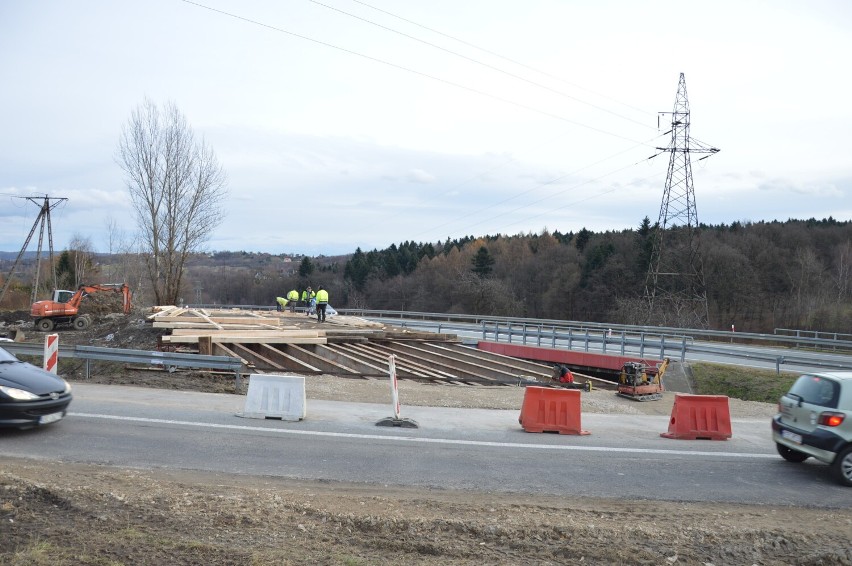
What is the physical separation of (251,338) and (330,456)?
11.7m

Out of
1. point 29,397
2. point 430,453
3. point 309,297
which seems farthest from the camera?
point 309,297

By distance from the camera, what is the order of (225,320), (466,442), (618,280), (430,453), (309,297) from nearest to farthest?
(430,453)
(466,442)
(225,320)
(309,297)
(618,280)

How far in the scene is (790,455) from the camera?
10469 mm

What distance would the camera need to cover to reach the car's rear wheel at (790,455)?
10.4 meters

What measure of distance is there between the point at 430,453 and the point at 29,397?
583 centimetres

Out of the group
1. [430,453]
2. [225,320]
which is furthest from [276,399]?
[225,320]

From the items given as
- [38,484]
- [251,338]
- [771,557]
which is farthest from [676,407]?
[251,338]

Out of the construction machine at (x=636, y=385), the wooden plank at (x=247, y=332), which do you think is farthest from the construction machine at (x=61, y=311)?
the construction machine at (x=636, y=385)

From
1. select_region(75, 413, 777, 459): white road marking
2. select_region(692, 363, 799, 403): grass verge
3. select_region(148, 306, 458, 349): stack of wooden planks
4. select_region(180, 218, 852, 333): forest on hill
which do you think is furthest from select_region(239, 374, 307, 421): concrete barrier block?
select_region(180, 218, 852, 333): forest on hill

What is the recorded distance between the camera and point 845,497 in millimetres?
8586

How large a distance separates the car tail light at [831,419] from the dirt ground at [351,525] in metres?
1.52

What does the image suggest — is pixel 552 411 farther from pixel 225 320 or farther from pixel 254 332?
pixel 225 320

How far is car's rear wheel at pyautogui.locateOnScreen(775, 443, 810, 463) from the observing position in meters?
10.4

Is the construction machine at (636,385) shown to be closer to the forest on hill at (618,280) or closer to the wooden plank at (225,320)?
the wooden plank at (225,320)
